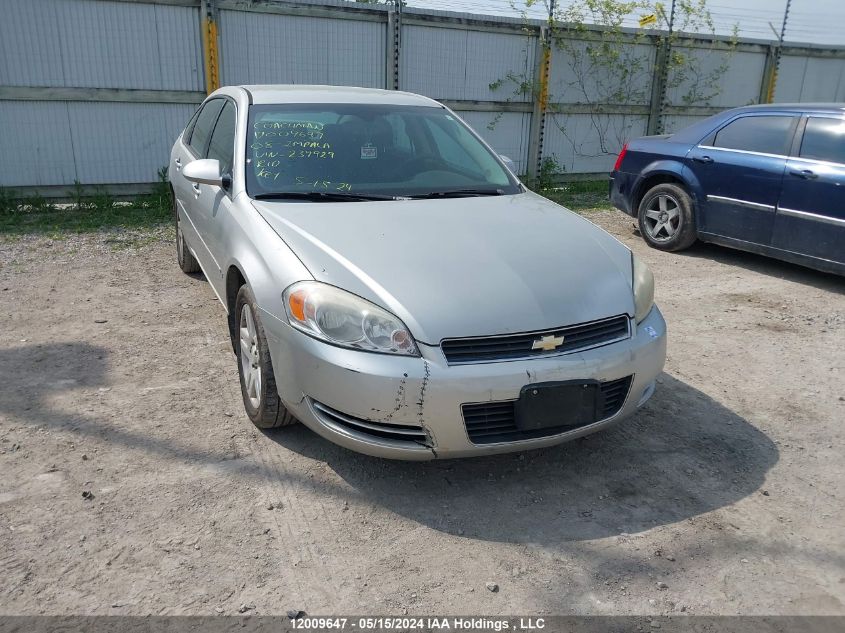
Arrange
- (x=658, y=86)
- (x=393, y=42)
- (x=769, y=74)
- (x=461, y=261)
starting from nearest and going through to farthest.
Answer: (x=461, y=261)
(x=393, y=42)
(x=658, y=86)
(x=769, y=74)

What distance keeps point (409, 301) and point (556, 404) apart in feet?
2.39

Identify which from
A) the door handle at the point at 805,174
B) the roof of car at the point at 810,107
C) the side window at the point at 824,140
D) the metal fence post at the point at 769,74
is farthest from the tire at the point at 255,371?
the metal fence post at the point at 769,74

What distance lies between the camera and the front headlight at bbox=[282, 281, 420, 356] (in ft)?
9.12

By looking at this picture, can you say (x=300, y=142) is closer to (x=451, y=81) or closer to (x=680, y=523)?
(x=680, y=523)

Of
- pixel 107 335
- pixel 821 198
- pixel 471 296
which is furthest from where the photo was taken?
pixel 821 198

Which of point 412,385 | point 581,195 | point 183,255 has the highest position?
point 412,385

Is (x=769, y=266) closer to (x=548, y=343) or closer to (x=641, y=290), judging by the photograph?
(x=641, y=290)

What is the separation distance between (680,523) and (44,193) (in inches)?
321

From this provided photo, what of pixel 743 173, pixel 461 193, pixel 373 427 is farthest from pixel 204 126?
pixel 743 173

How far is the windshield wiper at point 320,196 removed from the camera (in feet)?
12.1

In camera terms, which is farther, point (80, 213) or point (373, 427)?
point (80, 213)

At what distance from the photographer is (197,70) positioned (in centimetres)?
873

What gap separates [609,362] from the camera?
→ 298 cm

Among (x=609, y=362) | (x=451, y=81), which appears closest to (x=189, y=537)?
Answer: (x=609, y=362)
